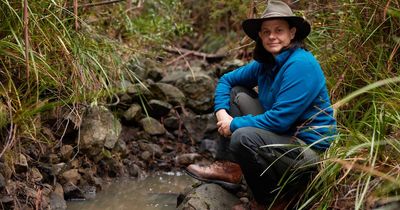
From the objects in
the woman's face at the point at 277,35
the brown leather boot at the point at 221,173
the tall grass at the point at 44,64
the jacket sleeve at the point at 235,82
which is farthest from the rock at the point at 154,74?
the woman's face at the point at 277,35

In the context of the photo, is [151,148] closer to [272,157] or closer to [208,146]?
[208,146]

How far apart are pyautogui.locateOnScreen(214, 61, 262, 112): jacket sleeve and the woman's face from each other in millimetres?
324

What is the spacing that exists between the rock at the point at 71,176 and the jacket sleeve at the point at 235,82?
1226 mm

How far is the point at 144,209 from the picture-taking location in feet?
12.5

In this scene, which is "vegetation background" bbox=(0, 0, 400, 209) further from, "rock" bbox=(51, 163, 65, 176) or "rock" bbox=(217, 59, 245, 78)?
"rock" bbox=(217, 59, 245, 78)

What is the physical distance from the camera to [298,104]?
9.86ft

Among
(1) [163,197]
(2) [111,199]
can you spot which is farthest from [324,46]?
(2) [111,199]

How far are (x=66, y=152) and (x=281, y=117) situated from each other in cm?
180

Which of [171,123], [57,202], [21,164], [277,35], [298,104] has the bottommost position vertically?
[171,123]

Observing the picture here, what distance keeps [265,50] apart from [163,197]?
144cm

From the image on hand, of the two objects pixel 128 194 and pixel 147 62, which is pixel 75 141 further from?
pixel 147 62

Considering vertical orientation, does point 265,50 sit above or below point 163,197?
above

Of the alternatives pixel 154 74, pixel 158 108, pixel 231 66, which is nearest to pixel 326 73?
pixel 158 108

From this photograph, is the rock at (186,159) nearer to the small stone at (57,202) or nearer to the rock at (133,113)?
the rock at (133,113)
